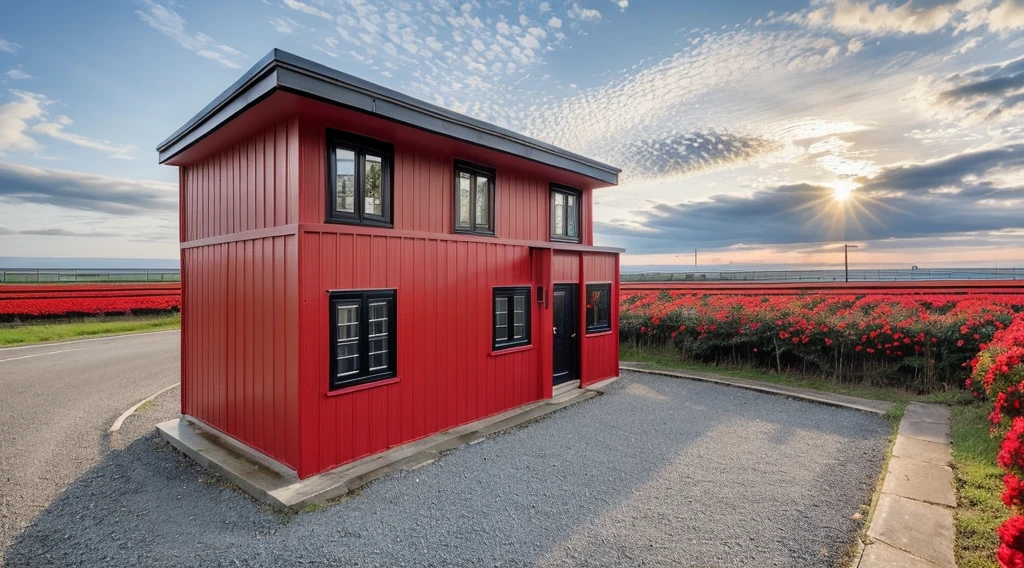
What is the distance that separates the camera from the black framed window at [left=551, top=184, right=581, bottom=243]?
981cm

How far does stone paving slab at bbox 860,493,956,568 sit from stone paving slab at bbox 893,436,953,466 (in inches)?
59.4

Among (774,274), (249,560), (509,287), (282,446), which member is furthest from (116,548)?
(774,274)

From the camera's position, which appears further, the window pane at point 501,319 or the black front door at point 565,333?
the black front door at point 565,333

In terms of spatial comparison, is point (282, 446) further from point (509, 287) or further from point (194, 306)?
point (509, 287)

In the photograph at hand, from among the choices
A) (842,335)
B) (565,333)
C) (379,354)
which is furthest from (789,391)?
(379,354)

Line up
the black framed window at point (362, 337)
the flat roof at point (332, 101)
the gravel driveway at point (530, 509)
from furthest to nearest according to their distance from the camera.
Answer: the black framed window at point (362, 337) < the flat roof at point (332, 101) < the gravel driveway at point (530, 509)

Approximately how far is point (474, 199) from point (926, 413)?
8284mm

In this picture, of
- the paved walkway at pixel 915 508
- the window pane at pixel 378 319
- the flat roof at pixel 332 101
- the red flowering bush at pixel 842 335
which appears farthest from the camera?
the red flowering bush at pixel 842 335

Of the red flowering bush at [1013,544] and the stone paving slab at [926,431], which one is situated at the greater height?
the red flowering bush at [1013,544]

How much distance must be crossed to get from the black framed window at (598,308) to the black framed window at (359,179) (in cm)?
524

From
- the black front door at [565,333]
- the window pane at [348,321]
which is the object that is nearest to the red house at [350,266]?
the window pane at [348,321]

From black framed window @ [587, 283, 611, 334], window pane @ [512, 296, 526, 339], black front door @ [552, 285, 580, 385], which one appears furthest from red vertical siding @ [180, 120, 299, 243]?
black framed window @ [587, 283, 611, 334]

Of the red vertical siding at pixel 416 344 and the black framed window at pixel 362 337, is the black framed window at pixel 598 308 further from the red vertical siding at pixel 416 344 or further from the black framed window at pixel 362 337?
the black framed window at pixel 362 337

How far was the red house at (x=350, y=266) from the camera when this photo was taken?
5.61m
